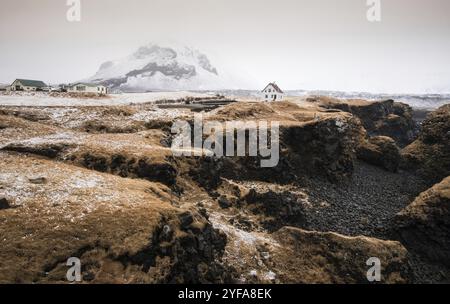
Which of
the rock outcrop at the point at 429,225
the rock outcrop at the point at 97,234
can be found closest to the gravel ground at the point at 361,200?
the rock outcrop at the point at 429,225

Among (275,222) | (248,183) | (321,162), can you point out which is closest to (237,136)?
(248,183)

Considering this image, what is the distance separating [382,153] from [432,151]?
1283cm

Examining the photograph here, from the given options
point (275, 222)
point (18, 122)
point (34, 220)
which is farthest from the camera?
point (18, 122)

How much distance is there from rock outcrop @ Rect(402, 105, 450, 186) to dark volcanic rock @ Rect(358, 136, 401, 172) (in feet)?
15.7

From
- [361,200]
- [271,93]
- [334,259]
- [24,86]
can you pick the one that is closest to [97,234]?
[334,259]

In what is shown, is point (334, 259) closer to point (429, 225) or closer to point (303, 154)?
point (429, 225)

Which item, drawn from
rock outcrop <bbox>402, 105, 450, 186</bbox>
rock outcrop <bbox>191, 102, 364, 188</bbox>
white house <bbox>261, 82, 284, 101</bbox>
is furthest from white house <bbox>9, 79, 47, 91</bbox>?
rock outcrop <bbox>402, 105, 450, 186</bbox>

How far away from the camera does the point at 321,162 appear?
7038 cm

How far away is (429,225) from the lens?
1898 inches

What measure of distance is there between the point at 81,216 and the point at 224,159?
116ft

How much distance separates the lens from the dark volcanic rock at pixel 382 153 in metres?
82.9

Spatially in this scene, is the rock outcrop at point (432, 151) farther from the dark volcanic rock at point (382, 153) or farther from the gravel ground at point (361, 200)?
the dark volcanic rock at point (382, 153)
